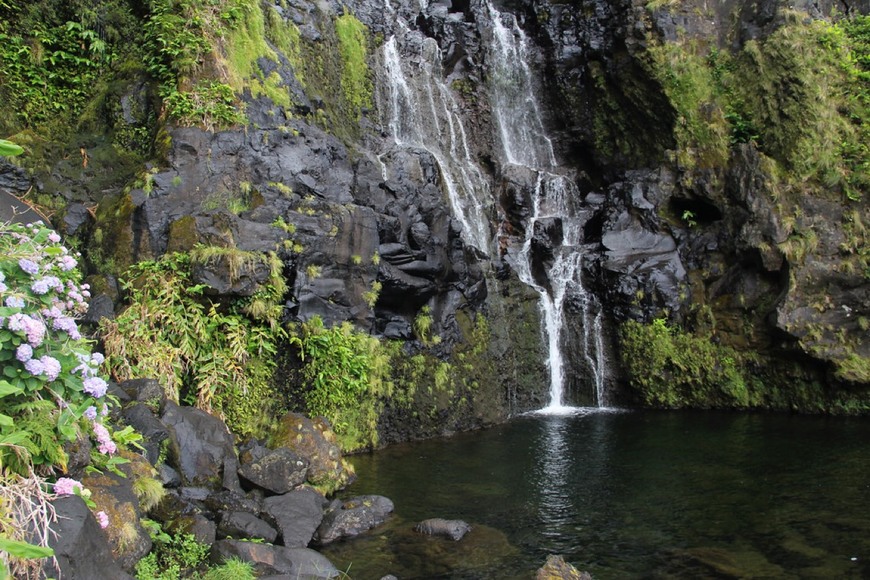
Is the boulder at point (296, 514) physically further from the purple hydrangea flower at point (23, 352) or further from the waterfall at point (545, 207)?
the waterfall at point (545, 207)

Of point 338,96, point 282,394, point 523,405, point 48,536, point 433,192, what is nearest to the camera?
point 48,536

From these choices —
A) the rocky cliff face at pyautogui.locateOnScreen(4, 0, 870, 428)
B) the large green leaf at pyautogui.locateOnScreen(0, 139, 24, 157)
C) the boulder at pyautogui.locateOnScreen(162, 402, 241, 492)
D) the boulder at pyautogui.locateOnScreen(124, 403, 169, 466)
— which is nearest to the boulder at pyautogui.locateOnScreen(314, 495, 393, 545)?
the boulder at pyautogui.locateOnScreen(162, 402, 241, 492)

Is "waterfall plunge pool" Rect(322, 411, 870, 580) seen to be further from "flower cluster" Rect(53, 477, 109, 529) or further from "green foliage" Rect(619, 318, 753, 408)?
"flower cluster" Rect(53, 477, 109, 529)

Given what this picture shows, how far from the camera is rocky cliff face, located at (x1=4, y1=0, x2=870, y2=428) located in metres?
12.2

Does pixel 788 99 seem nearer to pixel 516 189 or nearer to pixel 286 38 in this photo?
pixel 516 189

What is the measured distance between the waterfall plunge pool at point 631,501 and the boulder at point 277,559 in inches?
18.9

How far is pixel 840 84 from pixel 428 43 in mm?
12611

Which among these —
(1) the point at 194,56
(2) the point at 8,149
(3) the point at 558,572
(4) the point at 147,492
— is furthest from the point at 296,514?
(1) the point at 194,56

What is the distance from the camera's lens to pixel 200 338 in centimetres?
1073

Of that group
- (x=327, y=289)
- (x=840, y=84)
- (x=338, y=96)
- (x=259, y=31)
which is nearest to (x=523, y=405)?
(x=327, y=289)

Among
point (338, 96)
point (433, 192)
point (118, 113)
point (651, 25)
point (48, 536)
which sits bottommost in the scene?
point (48, 536)

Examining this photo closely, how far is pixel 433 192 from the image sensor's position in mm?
15383

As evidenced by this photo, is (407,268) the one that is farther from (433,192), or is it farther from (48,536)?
(48,536)

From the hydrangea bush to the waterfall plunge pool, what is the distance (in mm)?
3794
